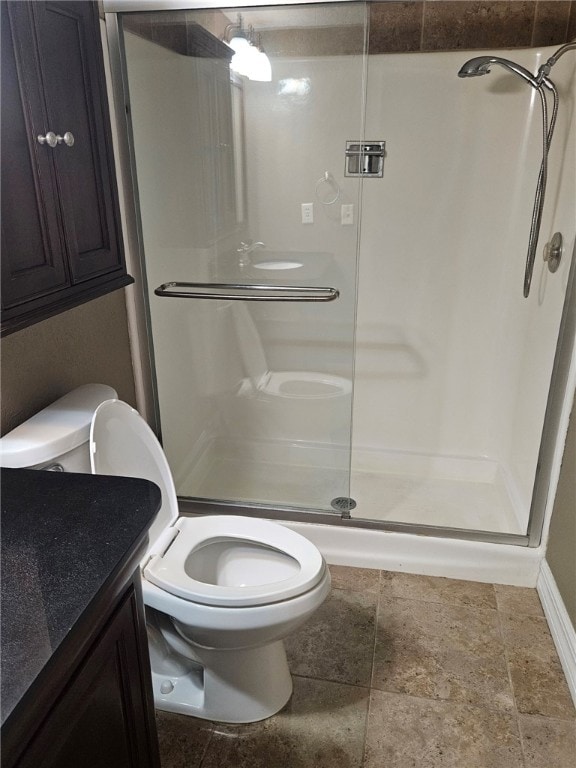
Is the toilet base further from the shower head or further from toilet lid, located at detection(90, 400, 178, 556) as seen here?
the shower head

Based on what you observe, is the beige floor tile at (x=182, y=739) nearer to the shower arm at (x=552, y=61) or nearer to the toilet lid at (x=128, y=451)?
the toilet lid at (x=128, y=451)

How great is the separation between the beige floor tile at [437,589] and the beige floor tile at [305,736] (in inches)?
17.4

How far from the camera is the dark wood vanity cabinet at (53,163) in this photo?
1.05 m

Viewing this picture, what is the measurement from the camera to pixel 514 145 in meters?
2.28

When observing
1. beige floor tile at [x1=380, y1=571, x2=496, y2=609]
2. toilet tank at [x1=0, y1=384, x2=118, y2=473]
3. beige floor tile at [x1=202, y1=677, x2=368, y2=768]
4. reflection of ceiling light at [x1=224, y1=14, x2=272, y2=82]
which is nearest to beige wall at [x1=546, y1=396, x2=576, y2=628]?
beige floor tile at [x1=380, y1=571, x2=496, y2=609]

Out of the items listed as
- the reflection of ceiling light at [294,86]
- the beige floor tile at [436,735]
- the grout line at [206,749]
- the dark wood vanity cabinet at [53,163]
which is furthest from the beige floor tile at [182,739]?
the reflection of ceiling light at [294,86]

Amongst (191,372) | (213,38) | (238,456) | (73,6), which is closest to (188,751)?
(238,456)

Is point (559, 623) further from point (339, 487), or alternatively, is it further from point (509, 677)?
point (339, 487)

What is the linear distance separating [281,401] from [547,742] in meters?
1.41

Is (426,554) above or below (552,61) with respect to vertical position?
below

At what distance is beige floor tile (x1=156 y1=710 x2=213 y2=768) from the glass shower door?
832 millimetres

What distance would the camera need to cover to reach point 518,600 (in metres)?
1.96

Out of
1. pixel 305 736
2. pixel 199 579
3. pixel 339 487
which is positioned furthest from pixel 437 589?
pixel 199 579

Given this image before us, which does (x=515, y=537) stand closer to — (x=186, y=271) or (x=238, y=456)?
(x=238, y=456)
